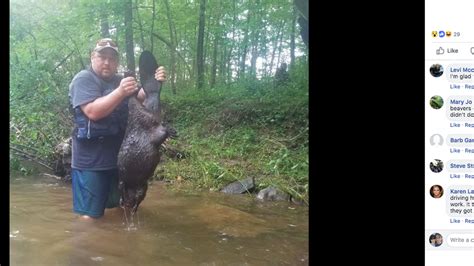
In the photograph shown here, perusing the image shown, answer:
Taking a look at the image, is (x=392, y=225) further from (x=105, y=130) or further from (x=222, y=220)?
(x=105, y=130)

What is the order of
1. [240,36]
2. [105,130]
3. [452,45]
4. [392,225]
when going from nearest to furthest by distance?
1. [452,45]
2. [392,225]
3. [105,130]
4. [240,36]

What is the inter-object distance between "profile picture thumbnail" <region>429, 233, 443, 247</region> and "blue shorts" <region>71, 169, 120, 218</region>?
5.10 ft

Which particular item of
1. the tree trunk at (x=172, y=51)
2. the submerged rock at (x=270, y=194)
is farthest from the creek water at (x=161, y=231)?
the tree trunk at (x=172, y=51)

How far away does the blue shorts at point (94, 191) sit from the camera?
2.03 meters

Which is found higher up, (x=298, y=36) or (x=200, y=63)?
(x=298, y=36)

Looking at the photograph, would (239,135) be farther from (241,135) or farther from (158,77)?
(158,77)

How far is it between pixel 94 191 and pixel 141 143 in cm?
36

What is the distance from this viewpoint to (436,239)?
1.72 m

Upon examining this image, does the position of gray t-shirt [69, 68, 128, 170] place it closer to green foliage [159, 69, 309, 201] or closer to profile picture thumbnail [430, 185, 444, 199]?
green foliage [159, 69, 309, 201]

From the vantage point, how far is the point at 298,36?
212 cm

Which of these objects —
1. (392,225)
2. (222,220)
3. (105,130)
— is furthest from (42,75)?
(392,225)

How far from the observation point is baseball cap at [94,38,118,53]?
206cm

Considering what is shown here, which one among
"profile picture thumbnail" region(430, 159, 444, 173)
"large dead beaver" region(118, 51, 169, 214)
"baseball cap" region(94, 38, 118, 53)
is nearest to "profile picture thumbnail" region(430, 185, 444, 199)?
"profile picture thumbnail" region(430, 159, 444, 173)
